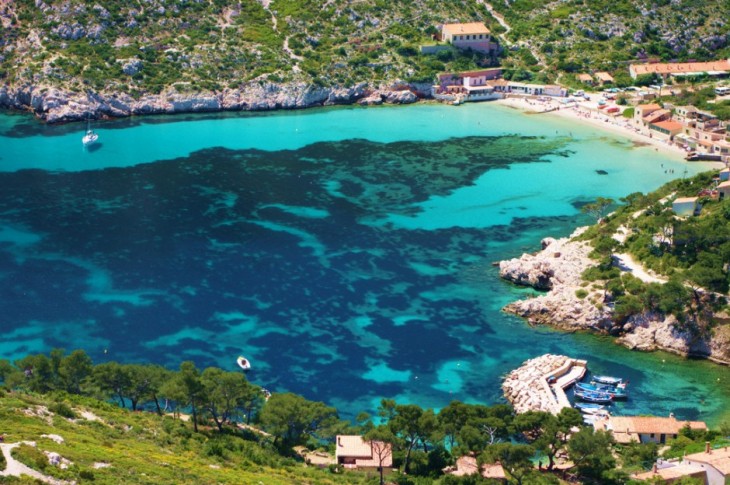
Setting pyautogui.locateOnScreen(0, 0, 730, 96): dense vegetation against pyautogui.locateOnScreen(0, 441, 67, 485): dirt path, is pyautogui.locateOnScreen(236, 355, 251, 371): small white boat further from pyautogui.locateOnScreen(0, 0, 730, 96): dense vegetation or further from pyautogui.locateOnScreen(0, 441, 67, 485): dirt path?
pyautogui.locateOnScreen(0, 0, 730, 96): dense vegetation

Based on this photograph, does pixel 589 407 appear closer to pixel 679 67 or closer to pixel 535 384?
pixel 535 384

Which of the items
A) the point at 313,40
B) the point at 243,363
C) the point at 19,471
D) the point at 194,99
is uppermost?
the point at 313,40

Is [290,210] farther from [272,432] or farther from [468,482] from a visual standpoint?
[468,482]

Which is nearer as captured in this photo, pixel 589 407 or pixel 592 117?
pixel 589 407

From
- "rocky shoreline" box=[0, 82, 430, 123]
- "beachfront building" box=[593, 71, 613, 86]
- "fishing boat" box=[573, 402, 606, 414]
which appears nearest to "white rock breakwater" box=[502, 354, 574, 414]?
"fishing boat" box=[573, 402, 606, 414]

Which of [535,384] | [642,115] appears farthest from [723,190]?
[642,115]

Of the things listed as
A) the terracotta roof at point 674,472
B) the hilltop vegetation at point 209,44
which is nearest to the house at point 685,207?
the terracotta roof at point 674,472

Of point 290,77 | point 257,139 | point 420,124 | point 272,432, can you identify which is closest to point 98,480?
point 272,432
